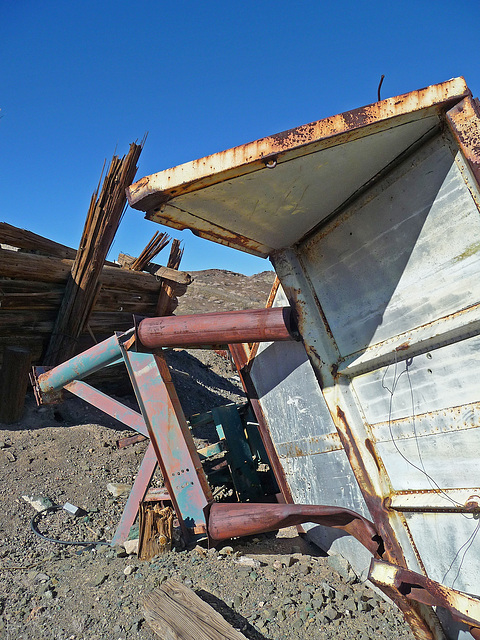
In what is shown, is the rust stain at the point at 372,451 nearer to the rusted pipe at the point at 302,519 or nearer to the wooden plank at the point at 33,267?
the rusted pipe at the point at 302,519

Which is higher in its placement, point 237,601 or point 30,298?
point 30,298

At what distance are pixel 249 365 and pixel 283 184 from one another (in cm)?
199

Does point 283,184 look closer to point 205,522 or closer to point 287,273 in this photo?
point 287,273

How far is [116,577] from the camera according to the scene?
2.89m

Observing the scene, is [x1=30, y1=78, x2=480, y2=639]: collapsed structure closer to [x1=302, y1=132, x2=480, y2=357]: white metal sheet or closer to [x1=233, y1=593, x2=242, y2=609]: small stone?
[x1=302, y1=132, x2=480, y2=357]: white metal sheet

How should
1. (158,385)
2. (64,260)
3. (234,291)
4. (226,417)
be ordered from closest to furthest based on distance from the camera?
1. (158,385)
2. (226,417)
3. (64,260)
4. (234,291)

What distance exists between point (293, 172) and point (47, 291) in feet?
13.0

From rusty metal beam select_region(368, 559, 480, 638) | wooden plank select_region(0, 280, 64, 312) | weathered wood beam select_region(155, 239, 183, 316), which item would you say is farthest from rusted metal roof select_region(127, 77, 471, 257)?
weathered wood beam select_region(155, 239, 183, 316)

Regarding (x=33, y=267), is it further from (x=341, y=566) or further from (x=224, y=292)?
(x=224, y=292)

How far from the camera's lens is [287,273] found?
2.94m

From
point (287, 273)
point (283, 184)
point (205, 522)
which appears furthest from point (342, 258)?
point (205, 522)

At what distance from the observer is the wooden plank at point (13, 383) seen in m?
5.00

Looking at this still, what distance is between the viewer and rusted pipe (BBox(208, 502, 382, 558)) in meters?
2.59

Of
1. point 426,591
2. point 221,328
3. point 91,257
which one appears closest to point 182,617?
point 426,591
